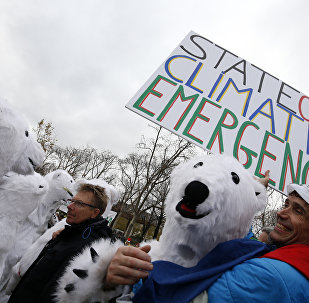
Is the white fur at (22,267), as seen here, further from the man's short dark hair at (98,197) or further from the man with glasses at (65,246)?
the man's short dark hair at (98,197)

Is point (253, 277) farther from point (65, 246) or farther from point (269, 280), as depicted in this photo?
point (65, 246)

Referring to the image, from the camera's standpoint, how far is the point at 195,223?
113 centimetres

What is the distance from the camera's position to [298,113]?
2447mm

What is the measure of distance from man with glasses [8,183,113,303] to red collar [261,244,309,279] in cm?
113

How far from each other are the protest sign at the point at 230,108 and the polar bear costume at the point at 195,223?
0.64m

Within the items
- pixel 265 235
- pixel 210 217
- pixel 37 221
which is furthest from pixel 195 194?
pixel 37 221

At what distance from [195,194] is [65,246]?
4.49ft

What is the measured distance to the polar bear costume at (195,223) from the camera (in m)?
1.00

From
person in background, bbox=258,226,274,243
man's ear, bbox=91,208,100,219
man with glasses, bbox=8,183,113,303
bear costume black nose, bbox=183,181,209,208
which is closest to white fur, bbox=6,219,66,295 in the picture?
man with glasses, bbox=8,183,113,303

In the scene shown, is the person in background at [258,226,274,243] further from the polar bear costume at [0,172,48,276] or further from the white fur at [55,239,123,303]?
the polar bear costume at [0,172,48,276]

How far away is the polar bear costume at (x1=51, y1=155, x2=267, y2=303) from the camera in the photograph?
1004mm

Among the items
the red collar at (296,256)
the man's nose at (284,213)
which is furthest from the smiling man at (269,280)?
the man's nose at (284,213)

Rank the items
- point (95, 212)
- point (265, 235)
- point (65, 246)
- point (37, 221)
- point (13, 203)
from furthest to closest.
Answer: point (37, 221), point (265, 235), point (13, 203), point (95, 212), point (65, 246)

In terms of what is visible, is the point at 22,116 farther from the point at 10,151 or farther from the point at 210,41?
the point at 210,41
